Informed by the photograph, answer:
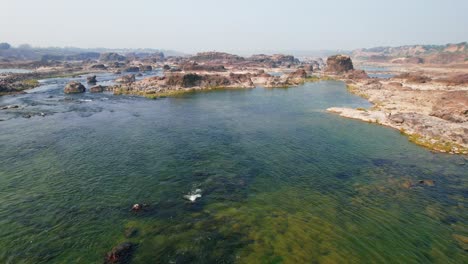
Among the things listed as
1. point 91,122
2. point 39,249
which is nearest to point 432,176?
point 39,249

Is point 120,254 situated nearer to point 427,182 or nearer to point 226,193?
point 226,193

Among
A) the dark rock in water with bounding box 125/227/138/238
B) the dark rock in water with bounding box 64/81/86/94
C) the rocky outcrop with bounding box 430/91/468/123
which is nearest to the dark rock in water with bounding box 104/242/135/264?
the dark rock in water with bounding box 125/227/138/238

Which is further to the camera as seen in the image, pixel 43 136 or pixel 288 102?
pixel 288 102

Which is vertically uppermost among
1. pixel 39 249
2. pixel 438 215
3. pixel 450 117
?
pixel 450 117

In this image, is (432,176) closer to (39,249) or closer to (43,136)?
(39,249)

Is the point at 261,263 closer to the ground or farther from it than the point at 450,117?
closer to the ground

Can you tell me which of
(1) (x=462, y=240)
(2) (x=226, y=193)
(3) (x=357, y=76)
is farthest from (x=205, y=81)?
(1) (x=462, y=240)

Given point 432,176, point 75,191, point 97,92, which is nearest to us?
point 75,191
